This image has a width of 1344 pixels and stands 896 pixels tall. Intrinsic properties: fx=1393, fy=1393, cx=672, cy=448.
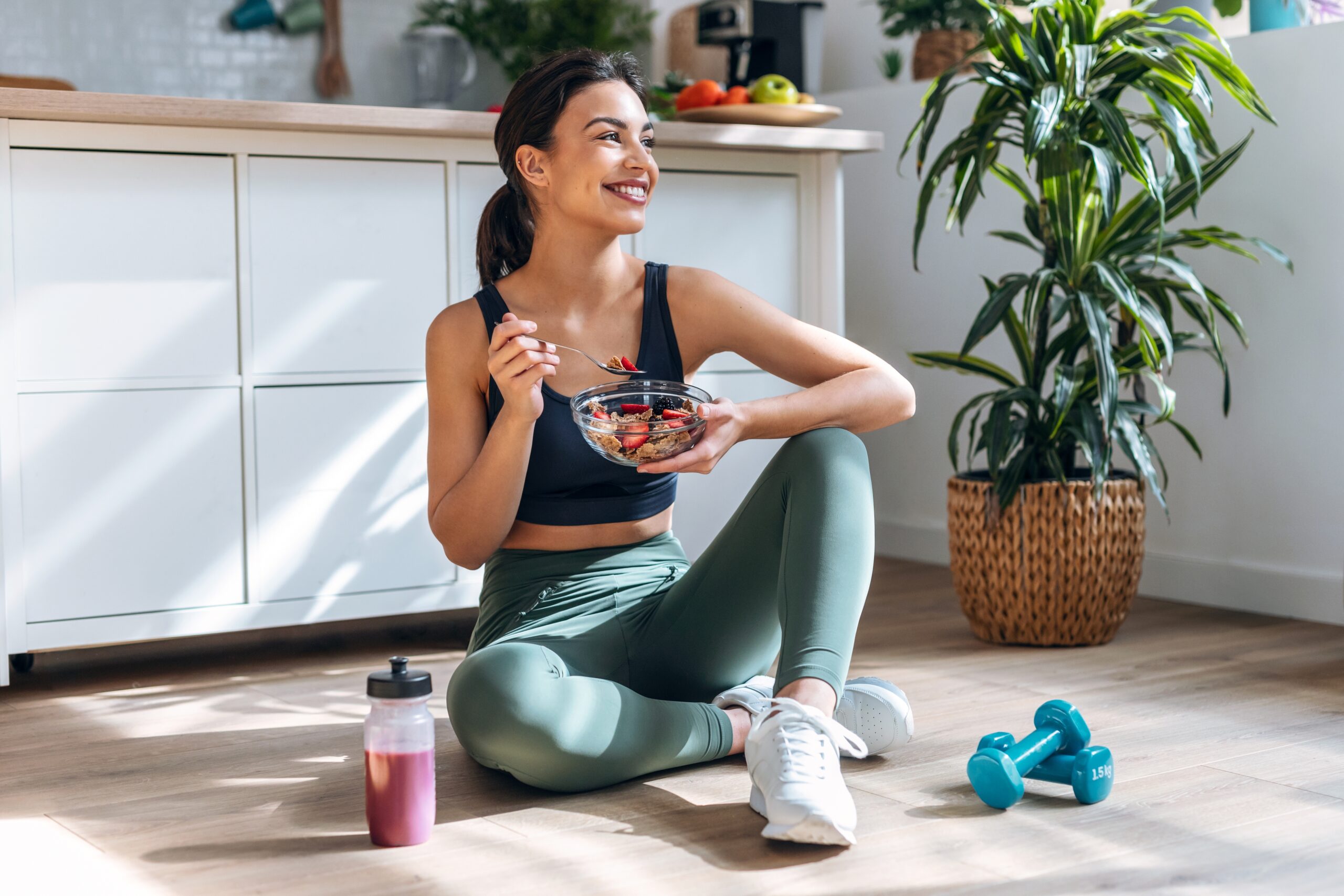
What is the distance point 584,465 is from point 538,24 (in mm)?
3355

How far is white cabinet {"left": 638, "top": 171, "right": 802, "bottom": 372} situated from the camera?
2805 millimetres

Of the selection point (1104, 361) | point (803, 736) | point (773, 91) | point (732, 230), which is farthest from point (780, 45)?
point (803, 736)

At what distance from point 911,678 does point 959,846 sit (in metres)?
0.87

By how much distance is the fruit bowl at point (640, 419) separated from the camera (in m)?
1.56

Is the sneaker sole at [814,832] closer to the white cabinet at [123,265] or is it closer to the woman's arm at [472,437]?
the woman's arm at [472,437]

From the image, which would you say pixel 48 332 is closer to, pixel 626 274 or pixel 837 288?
pixel 626 274

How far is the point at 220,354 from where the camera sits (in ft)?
8.01

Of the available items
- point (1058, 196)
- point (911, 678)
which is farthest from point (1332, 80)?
point (911, 678)

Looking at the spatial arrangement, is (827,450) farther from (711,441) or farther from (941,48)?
(941,48)

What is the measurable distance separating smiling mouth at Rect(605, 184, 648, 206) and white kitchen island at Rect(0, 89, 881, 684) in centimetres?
80

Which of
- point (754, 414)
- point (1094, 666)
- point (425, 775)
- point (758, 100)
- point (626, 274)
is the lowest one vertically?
point (1094, 666)

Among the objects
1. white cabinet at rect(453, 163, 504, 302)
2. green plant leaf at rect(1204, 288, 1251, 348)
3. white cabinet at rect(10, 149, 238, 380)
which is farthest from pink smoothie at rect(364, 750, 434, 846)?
green plant leaf at rect(1204, 288, 1251, 348)

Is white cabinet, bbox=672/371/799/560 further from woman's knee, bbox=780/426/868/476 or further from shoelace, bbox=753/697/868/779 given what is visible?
shoelace, bbox=753/697/868/779

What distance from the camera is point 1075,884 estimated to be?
1.35m
